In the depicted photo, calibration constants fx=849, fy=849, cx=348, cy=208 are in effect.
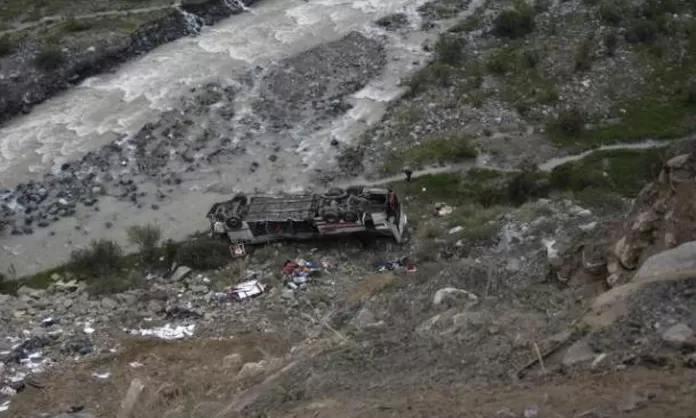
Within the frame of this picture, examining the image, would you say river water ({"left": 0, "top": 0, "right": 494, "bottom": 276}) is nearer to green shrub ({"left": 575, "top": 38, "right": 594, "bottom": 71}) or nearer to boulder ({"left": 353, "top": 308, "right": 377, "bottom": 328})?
green shrub ({"left": 575, "top": 38, "right": 594, "bottom": 71})

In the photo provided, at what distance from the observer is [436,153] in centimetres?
3738

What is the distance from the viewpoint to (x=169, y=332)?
2467 cm

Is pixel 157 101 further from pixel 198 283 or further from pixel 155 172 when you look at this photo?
pixel 198 283

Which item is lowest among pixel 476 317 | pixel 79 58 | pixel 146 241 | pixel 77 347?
pixel 146 241

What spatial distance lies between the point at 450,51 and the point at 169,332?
86.8 feet

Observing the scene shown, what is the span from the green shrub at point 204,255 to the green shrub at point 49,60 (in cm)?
2157

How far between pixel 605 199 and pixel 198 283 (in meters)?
13.9

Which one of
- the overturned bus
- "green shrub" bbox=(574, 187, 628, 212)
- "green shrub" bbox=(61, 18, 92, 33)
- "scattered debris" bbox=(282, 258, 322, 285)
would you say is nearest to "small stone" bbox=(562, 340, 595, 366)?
"green shrub" bbox=(574, 187, 628, 212)

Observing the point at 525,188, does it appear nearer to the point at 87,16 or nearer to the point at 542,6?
the point at 542,6

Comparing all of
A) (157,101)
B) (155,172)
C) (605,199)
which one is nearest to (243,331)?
(605,199)

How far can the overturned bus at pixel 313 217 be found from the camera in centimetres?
2964

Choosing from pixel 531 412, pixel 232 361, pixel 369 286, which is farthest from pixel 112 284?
pixel 531 412

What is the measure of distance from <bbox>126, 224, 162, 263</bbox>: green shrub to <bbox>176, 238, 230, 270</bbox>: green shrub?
6.30ft

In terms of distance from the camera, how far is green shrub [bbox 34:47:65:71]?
46.7m
